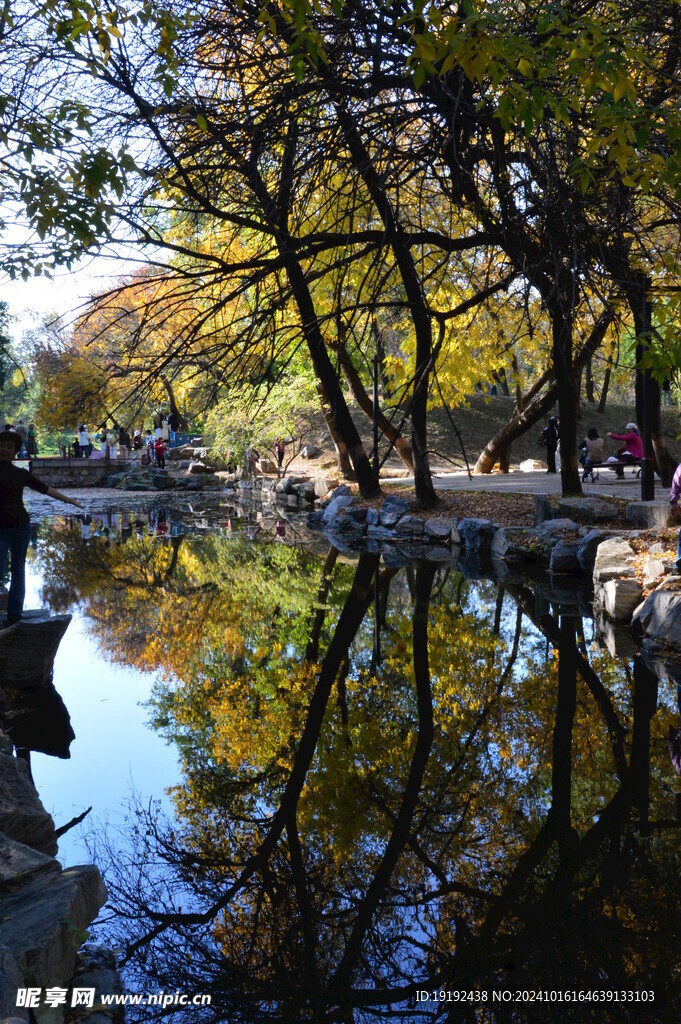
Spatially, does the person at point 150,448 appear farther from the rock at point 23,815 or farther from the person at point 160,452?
the rock at point 23,815

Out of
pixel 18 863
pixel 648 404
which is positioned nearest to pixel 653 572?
pixel 648 404

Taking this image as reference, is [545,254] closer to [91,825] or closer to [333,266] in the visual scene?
[333,266]

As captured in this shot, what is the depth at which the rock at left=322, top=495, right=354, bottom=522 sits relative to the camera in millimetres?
20984

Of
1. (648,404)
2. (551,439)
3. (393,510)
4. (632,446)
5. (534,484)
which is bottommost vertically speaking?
(393,510)

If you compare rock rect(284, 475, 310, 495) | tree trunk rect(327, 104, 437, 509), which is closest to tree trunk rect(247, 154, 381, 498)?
tree trunk rect(327, 104, 437, 509)

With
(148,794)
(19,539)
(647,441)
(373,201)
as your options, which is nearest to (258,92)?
(373,201)

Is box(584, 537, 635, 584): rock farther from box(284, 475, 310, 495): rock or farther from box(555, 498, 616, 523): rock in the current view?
box(284, 475, 310, 495): rock

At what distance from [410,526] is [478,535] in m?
2.13

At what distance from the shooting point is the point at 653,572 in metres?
10.2

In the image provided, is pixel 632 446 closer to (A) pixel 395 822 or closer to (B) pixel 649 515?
(B) pixel 649 515

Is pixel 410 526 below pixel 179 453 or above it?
below

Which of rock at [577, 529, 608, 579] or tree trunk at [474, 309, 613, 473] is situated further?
tree trunk at [474, 309, 613, 473]

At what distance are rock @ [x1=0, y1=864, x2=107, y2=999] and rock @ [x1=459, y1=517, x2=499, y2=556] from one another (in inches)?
481

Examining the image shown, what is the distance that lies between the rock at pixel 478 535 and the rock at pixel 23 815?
11208 mm
